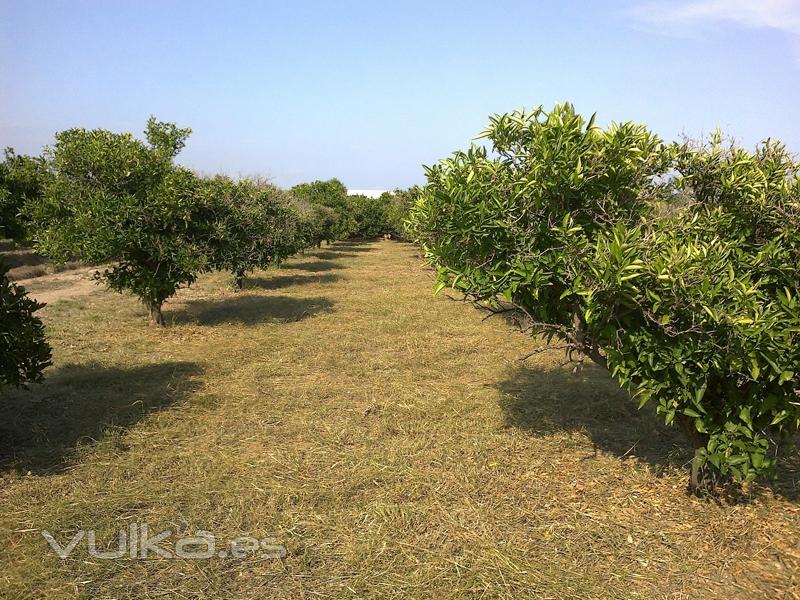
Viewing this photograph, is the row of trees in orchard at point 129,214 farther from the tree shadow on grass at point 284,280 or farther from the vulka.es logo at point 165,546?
the tree shadow on grass at point 284,280

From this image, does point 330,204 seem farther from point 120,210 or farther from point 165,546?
point 165,546

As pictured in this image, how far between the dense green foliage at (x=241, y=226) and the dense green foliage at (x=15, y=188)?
11944 mm

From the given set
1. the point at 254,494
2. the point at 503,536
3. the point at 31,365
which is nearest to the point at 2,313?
the point at 31,365

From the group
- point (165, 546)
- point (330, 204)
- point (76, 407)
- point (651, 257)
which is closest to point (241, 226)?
point (76, 407)

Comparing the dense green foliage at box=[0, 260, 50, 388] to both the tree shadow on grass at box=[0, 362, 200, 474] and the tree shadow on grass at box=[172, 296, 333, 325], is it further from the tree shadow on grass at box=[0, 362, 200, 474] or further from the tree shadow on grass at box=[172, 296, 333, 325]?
the tree shadow on grass at box=[172, 296, 333, 325]

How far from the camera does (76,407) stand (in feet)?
26.5

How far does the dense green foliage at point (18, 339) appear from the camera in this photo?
20.0 feet

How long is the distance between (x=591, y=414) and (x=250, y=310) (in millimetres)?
11539

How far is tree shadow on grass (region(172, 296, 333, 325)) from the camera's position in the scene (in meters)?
15.3

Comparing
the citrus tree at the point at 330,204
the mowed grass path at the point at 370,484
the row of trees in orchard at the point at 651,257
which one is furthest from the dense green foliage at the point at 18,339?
the citrus tree at the point at 330,204

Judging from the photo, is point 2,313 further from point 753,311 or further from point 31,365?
point 753,311

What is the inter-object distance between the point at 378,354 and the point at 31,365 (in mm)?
6439

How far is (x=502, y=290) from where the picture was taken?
5117mm

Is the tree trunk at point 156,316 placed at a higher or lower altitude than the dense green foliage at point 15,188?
lower
